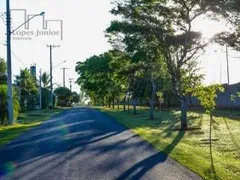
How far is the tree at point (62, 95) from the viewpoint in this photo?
12381 centimetres

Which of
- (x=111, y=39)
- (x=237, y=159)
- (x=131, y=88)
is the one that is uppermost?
(x=111, y=39)

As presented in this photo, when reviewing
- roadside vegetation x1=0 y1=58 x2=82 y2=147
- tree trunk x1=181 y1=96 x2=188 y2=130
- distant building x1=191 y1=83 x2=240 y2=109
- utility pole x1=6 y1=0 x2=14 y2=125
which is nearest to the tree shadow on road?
tree trunk x1=181 y1=96 x2=188 y2=130

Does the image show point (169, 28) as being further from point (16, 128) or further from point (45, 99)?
point (45, 99)

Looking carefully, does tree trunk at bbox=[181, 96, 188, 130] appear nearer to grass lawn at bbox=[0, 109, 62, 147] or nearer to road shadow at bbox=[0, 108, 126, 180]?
road shadow at bbox=[0, 108, 126, 180]

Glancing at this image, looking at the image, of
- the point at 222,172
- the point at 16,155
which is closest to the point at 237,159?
the point at 222,172

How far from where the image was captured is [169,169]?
11828 millimetres

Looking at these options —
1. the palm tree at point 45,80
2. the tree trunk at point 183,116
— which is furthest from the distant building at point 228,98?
the palm tree at point 45,80

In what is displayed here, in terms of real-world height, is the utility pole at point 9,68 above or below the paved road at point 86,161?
above

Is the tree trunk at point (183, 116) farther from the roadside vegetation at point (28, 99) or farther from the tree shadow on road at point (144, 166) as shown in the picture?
the roadside vegetation at point (28, 99)

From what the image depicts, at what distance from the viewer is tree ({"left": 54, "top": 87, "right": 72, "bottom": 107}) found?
124 meters

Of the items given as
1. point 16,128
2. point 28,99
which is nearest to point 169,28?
point 16,128

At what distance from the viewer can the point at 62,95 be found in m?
126

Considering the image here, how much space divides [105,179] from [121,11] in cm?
1927

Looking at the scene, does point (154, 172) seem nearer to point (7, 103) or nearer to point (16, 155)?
point (16, 155)
